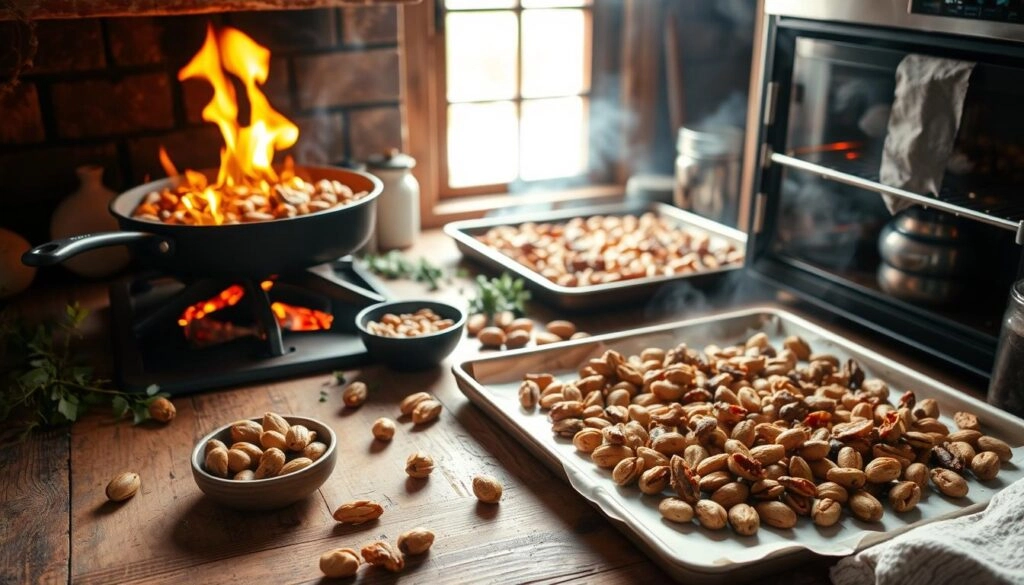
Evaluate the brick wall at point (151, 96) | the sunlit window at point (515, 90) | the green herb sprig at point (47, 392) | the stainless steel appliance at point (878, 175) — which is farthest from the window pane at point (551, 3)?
the green herb sprig at point (47, 392)

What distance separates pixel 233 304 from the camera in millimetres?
1604

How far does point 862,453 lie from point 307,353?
832mm

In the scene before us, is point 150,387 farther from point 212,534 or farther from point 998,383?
point 998,383

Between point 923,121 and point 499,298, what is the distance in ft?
2.43

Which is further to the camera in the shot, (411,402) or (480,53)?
(480,53)

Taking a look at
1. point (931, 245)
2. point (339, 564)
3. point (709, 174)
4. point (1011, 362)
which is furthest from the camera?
point (709, 174)

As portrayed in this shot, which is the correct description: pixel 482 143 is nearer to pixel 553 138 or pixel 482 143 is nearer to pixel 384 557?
pixel 553 138

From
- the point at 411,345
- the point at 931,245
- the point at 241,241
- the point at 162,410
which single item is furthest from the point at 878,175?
the point at 162,410

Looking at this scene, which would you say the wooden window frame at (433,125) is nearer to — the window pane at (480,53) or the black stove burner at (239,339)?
the window pane at (480,53)

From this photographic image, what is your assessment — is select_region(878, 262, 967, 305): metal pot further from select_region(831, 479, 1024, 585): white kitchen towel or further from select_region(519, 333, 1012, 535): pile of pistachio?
select_region(831, 479, 1024, 585): white kitchen towel

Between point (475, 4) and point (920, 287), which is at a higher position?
point (475, 4)

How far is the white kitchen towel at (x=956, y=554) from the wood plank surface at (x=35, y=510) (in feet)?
2.69

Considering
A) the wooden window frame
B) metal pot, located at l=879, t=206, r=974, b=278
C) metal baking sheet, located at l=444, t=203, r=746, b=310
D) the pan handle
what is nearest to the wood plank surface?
the pan handle

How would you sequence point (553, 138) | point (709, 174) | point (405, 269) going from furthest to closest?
point (553, 138)
point (709, 174)
point (405, 269)
